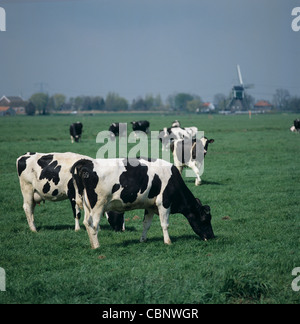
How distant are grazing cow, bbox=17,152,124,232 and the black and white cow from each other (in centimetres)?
167

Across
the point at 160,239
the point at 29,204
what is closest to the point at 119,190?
the point at 160,239

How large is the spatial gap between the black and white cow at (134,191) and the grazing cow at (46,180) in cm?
167

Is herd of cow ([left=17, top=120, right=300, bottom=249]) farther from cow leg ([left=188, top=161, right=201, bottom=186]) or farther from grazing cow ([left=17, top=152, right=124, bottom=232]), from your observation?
cow leg ([left=188, top=161, right=201, bottom=186])

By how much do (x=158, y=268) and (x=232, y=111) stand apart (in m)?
181

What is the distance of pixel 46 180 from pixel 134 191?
9.61 feet

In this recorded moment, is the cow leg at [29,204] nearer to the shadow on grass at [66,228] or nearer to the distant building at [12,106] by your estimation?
the shadow on grass at [66,228]

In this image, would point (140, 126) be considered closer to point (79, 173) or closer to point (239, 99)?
point (79, 173)

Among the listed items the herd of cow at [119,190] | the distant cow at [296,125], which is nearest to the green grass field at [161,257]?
the herd of cow at [119,190]

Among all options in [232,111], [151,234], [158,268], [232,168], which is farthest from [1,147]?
[232,111]

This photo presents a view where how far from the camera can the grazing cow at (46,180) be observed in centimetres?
1168

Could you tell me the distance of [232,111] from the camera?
608 feet

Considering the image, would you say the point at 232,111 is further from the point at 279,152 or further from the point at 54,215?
the point at 54,215

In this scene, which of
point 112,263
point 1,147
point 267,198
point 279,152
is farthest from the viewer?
point 1,147

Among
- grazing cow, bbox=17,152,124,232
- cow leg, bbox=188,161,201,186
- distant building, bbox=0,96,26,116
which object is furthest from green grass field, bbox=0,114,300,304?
distant building, bbox=0,96,26,116
